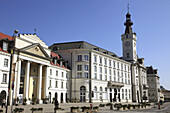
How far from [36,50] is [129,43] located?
2224 inches

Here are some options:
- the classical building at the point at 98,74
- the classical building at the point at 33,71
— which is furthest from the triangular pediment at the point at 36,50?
the classical building at the point at 98,74

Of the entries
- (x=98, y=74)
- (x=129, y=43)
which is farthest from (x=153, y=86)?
(x=98, y=74)

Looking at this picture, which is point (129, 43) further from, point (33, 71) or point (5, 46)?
point (5, 46)

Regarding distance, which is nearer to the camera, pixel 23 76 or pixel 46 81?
pixel 23 76

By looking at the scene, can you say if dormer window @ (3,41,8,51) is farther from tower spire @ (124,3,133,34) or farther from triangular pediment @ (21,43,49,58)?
tower spire @ (124,3,133,34)

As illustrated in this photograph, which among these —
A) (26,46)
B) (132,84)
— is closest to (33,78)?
(26,46)

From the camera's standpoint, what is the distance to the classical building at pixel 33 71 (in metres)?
38.8

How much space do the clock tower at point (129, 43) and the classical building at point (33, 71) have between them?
41.5 m

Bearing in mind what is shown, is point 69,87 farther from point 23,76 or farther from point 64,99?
point 23,76

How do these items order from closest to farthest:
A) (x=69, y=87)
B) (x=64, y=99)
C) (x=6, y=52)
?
(x=6, y=52)
(x=64, y=99)
(x=69, y=87)

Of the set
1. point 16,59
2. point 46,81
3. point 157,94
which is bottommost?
point 157,94

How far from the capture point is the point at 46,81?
160 feet

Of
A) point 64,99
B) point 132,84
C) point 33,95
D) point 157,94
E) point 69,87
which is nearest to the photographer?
point 33,95

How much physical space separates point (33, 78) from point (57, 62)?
12106 millimetres
